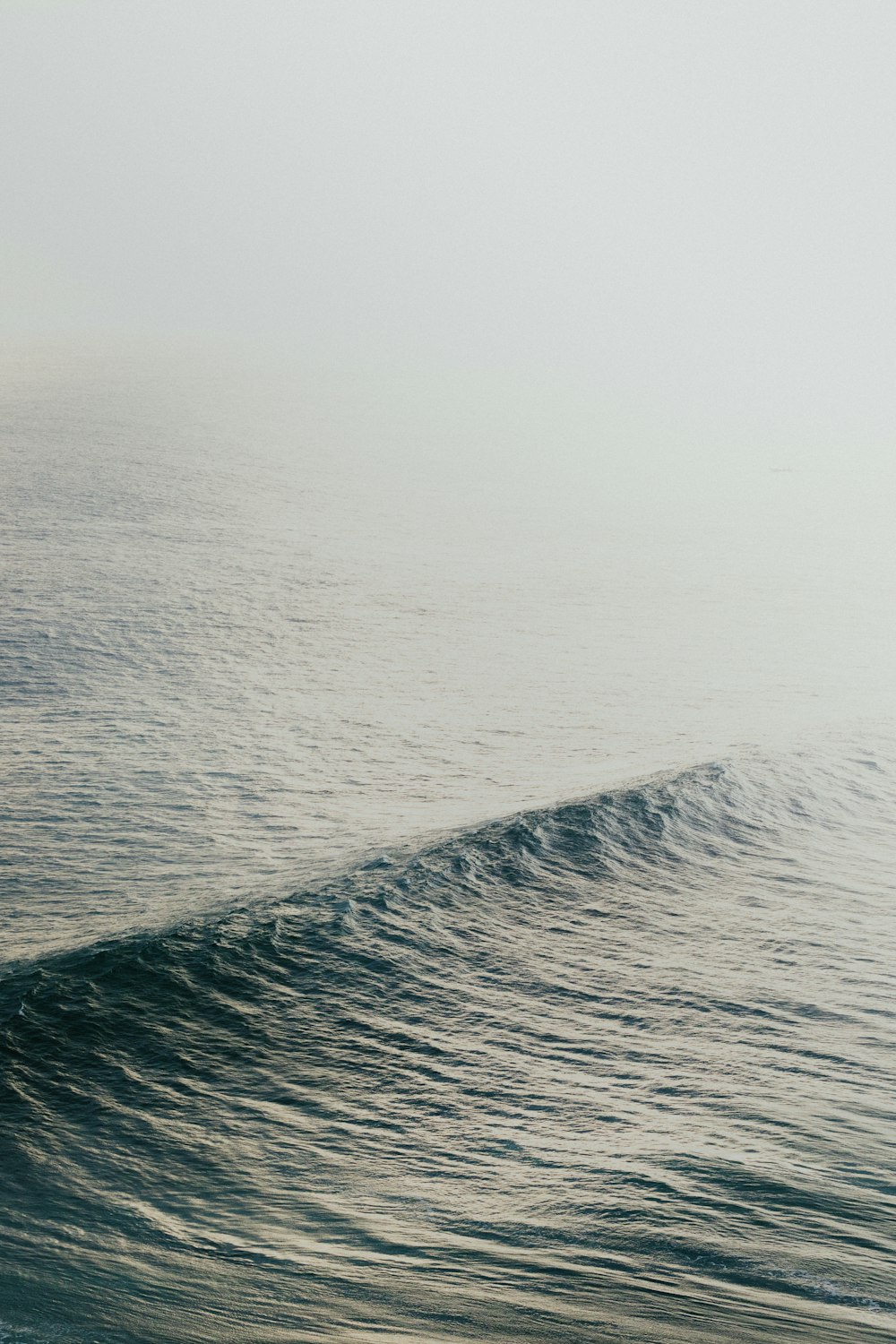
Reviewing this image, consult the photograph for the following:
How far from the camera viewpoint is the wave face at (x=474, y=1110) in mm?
10773

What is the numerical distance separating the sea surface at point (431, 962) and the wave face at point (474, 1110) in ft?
0.17

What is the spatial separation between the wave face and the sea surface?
2.0 inches

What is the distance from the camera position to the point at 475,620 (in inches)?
1759

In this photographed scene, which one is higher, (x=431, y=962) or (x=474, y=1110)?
(x=431, y=962)

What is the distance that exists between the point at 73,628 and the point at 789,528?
139 ft

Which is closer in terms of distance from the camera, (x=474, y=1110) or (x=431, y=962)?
(x=474, y=1110)

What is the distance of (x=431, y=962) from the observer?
17766 millimetres

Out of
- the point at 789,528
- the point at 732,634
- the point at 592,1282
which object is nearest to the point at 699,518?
the point at 789,528

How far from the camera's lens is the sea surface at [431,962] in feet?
36.7

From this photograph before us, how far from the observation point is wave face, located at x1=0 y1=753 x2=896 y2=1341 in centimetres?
1077

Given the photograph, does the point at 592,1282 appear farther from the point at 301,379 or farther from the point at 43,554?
the point at 301,379

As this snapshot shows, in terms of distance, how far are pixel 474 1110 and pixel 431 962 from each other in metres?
3.75

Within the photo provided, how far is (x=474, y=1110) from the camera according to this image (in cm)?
1416

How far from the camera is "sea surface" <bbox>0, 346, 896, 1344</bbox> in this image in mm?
11195
